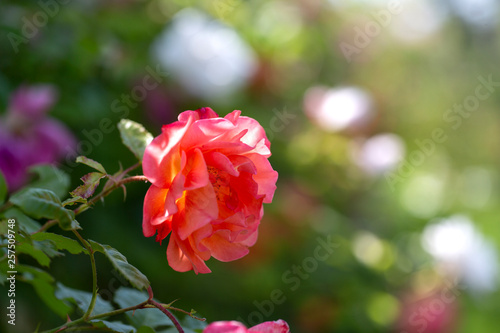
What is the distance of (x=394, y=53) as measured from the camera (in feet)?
10.8

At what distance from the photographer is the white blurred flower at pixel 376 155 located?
1.54 m

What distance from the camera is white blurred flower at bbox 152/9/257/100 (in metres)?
1.37

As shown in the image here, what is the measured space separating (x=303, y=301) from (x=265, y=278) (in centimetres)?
12

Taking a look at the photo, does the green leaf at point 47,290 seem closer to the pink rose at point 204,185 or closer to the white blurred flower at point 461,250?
the pink rose at point 204,185

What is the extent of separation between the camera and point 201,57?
1.39 metres

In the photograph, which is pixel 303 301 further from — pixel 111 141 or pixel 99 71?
pixel 99 71

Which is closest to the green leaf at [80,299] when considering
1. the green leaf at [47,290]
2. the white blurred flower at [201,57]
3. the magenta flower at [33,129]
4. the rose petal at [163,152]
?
the green leaf at [47,290]

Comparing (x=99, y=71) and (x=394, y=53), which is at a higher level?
(x=99, y=71)

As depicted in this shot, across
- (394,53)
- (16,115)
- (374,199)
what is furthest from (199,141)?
(394,53)

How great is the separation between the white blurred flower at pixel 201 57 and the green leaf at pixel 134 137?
89cm

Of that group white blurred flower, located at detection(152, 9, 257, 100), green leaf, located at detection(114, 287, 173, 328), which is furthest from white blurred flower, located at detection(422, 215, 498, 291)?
green leaf, located at detection(114, 287, 173, 328)

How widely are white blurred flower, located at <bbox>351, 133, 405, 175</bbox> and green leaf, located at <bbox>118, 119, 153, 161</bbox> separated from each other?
1.09 m

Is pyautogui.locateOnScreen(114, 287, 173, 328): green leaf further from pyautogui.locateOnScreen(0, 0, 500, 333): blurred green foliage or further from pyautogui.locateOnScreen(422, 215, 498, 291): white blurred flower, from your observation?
pyautogui.locateOnScreen(422, 215, 498, 291): white blurred flower

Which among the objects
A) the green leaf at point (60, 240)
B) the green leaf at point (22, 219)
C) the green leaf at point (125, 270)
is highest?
the green leaf at point (125, 270)
